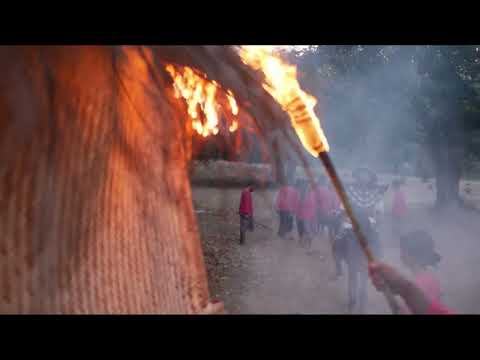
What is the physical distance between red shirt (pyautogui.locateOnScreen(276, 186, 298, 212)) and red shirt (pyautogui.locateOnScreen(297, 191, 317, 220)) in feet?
0.65

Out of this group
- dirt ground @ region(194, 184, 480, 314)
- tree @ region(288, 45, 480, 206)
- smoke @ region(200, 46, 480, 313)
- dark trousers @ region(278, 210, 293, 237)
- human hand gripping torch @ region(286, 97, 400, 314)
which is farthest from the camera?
Result: tree @ region(288, 45, 480, 206)

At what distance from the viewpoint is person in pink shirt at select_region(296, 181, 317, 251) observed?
33.1 feet

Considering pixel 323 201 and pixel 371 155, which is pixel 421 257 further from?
pixel 371 155

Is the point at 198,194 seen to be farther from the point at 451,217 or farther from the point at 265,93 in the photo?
the point at 265,93

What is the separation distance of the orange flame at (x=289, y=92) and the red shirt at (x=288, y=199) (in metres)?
8.02

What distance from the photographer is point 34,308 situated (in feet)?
6.79

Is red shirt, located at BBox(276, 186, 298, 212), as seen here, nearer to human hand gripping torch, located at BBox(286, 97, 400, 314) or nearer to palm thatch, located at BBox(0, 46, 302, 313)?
palm thatch, located at BBox(0, 46, 302, 313)

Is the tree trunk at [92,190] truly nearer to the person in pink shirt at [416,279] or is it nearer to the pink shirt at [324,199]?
the person in pink shirt at [416,279]

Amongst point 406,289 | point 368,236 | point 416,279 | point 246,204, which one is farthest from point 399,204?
point 406,289

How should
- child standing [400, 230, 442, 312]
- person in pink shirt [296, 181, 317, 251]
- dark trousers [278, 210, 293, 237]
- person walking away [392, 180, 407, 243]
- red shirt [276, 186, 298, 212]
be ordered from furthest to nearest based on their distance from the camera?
dark trousers [278, 210, 293, 237] → red shirt [276, 186, 298, 212] → person walking away [392, 180, 407, 243] → person in pink shirt [296, 181, 317, 251] → child standing [400, 230, 442, 312]

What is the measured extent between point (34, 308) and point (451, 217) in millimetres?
13644

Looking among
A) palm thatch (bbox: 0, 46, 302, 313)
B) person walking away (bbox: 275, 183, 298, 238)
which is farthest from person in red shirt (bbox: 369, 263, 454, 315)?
person walking away (bbox: 275, 183, 298, 238)

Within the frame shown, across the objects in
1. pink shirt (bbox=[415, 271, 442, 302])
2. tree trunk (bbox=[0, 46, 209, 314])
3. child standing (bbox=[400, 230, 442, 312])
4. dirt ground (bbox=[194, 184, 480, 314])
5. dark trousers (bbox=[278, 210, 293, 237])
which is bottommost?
dirt ground (bbox=[194, 184, 480, 314])
